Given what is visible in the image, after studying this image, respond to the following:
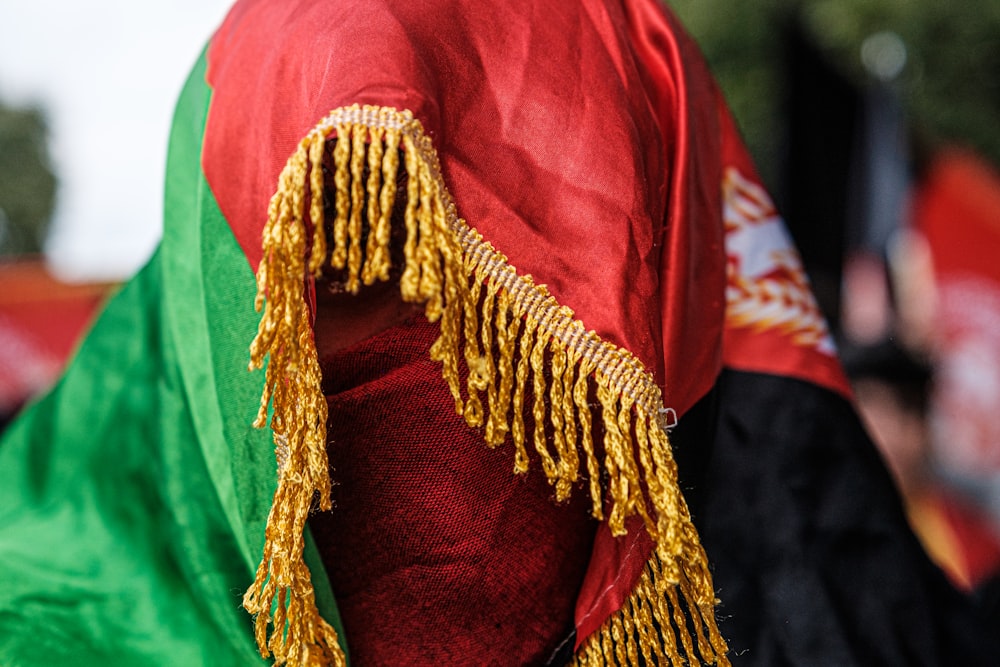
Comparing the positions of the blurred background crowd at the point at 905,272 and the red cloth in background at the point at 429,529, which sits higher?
the red cloth in background at the point at 429,529

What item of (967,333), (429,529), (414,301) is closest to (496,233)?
(414,301)

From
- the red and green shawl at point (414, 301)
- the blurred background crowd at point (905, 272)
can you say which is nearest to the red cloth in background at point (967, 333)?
the blurred background crowd at point (905, 272)

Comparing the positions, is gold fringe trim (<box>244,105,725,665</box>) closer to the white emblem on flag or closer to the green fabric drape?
the green fabric drape

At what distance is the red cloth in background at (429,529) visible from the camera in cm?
126

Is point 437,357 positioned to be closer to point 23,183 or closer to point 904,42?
point 904,42

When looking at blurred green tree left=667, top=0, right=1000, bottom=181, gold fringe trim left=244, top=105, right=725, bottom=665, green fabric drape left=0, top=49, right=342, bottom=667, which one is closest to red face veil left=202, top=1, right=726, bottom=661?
gold fringe trim left=244, top=105, right=725, bottom=665

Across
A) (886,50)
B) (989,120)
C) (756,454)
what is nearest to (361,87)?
(756,454)

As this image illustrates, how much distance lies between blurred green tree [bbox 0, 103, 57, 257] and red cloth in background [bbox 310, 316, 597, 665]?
36117 millimetres

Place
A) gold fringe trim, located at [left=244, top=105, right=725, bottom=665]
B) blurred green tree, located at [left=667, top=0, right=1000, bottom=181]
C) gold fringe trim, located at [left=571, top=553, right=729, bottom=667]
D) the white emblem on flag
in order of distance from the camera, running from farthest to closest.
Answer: blurred green tree, located at [left=667, top=0, right=1000, bottom=181]
the white emblem on flag
gold fringe trim, located at [left=571, top=553, right=729, bottom=667]
gold fringe trim, located at [left=244, top=105, right=725, bottom=665]

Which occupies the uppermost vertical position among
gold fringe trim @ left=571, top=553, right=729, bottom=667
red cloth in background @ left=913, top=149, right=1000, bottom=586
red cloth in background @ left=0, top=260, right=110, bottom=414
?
gold fringe trim @ left=571, top=553, right=729, bottom=667

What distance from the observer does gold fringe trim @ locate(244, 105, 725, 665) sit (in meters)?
0.99

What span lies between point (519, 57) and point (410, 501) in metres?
0.62

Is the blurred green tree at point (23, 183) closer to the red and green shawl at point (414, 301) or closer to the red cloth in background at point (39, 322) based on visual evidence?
the red cloth in background at point (39, 322)

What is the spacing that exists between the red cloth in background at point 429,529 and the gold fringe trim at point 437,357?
0.38 ft
